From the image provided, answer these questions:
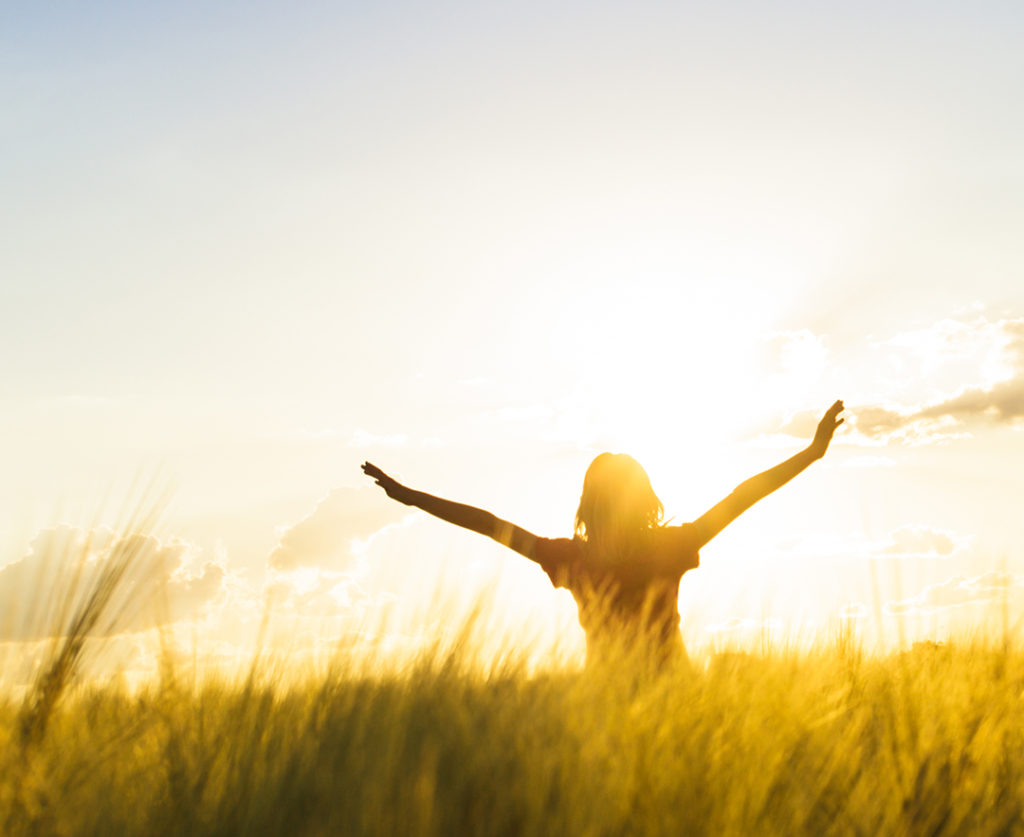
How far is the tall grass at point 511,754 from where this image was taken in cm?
199

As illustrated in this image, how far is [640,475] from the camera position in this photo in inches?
174

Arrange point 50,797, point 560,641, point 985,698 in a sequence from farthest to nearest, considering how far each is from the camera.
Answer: point 985,698 < point 560,641 < point 50,797

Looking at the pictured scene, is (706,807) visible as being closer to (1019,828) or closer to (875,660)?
(1019,828)

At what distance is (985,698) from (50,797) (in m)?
3.11

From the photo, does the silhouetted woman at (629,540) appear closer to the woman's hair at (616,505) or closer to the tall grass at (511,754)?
the woman's hair at (616,505)

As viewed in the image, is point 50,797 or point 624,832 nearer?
point 624,832

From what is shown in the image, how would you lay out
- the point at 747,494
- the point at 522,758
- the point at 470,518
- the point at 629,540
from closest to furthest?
the point at 522,758 → the point at 629,540 → the point at 747,494 → the point at 470,518

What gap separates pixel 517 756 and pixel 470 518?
2.49 m

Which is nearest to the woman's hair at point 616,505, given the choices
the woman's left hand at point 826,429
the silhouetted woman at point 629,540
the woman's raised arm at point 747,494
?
the silhouetted woman at point 629,540

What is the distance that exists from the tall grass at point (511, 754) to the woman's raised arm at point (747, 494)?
127 cm

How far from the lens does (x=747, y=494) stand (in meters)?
4.37

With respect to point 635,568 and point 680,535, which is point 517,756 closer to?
point 635,568

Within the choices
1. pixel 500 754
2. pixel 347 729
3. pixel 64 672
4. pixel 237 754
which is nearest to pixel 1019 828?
pixel 500 754

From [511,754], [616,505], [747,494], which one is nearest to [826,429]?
[747,494]
